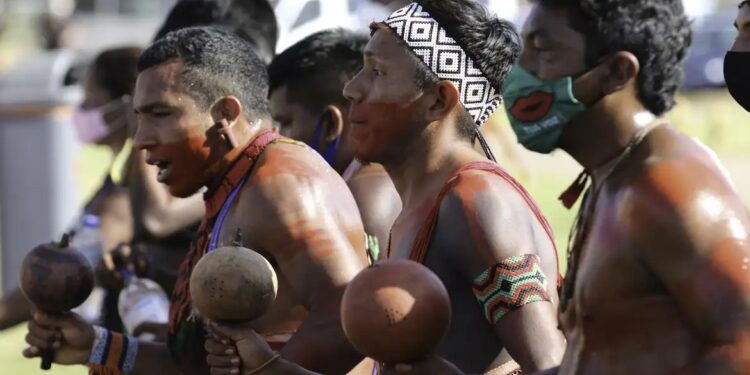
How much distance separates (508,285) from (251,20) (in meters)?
3.58

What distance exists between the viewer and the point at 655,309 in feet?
10.5

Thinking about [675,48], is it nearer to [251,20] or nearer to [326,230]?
[326,230]

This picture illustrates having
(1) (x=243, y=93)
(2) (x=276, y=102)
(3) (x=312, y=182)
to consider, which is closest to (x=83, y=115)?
(2) (x=276, y=102)

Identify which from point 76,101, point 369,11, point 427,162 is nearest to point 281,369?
point 427,162

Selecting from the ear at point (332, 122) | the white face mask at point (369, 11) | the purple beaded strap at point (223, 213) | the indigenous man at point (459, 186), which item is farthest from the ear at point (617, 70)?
the white face mask at point (369, 11)

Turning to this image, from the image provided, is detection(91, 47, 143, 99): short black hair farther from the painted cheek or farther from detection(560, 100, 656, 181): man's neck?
detection(560, 100, 656, 181): man's neck

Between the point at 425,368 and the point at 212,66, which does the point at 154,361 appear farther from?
the point at 425,368

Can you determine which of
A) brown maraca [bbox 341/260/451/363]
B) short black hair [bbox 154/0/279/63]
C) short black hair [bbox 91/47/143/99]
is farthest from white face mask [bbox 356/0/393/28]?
brown maraca [bbox 341/260/451/363]

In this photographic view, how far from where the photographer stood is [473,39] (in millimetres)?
4305

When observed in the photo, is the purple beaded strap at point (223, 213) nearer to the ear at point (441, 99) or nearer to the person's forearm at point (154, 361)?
the person's forearm at point (154, 361)

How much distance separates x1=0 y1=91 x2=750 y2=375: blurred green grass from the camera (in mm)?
10773

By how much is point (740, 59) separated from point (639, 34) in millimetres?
665

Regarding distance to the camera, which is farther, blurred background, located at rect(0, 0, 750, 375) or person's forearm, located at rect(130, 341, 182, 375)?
blurred background, located at rect(0, 0, 750, 375)

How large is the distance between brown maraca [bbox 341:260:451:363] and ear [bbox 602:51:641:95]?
611 millimetres
